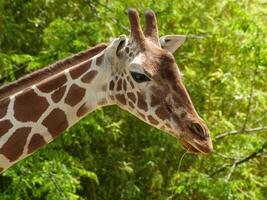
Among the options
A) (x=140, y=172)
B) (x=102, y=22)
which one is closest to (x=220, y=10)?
(x=102, y=22)

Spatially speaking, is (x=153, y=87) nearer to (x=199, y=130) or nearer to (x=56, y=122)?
(x=199, y=130)

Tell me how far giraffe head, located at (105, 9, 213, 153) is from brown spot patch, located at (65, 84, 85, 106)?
0.49 ft

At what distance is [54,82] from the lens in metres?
3.15

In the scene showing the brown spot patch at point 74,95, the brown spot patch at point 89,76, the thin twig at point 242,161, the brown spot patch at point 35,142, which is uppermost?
the brown spot patch at point 89,76

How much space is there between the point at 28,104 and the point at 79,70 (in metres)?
0.30

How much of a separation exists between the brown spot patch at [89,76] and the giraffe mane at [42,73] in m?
0.13

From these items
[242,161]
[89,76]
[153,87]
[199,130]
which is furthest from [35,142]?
[242,161]

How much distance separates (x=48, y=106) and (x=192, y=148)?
76 centimetres

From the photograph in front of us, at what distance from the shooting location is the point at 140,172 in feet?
21.6

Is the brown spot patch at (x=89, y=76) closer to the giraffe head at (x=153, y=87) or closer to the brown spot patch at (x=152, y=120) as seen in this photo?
the giraffe head at (x=153, y=87)

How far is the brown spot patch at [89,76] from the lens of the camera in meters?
3.13

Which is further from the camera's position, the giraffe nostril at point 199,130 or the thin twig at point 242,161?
the thin twig at point 242,161

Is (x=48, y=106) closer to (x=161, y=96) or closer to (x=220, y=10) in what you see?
(x=161, y=96)

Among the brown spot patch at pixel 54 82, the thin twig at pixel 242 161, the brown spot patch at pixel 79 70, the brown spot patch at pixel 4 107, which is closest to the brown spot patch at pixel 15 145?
the brown spot patch at pixel 4 107
